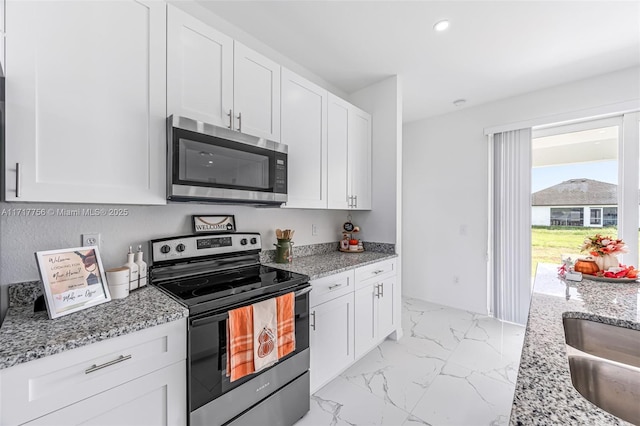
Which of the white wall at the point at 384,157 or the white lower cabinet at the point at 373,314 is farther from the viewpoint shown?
the white wall at the point at 384,157

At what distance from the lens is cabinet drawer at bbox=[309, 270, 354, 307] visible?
1722mm

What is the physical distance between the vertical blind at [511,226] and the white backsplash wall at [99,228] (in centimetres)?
273

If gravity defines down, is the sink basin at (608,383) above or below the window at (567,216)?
below

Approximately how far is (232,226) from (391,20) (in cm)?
187

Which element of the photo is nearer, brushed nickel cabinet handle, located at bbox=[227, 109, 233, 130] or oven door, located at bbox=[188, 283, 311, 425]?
oven door, located at bbox=[188, 283, 311, 425]

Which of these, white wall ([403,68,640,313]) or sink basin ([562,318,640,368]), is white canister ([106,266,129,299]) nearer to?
sink basin ([562,318,640,368])

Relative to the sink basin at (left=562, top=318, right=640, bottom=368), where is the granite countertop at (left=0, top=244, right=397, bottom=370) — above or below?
above

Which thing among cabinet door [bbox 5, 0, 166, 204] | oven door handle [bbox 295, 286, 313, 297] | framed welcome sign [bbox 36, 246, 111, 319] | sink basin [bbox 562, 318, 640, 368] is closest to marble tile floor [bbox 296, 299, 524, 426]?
oven door handle [bbox 295, 286, 313, 297]

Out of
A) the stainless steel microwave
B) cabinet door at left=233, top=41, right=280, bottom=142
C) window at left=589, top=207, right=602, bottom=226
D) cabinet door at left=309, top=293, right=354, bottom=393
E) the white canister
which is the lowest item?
cabinet door at left=309, top=293, right=354, bottom=393

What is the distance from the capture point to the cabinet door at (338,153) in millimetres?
2338

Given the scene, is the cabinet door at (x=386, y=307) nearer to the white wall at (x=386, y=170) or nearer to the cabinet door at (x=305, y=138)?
the white wall at (x=386, y=170)

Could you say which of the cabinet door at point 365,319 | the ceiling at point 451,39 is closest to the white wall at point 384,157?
the ceiling at point 451,39

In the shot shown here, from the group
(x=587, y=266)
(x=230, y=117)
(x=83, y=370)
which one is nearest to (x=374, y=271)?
(x=587, y=266)

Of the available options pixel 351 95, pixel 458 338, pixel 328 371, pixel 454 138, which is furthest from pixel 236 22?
pixel 458 338
